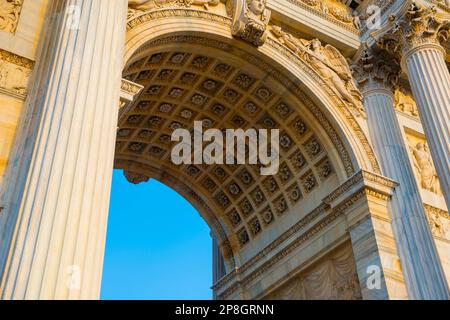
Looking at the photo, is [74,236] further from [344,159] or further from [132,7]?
[344,159]

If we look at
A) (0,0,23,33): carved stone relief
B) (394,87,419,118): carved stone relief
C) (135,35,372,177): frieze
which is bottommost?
(0,0,23,33): carved stone relief

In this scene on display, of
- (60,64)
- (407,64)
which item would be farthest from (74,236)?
(407,64)

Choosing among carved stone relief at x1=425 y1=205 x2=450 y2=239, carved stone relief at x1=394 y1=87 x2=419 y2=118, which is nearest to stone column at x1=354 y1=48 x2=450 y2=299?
carved stone relief at x1=394 y1=87 x2=419 y2=118

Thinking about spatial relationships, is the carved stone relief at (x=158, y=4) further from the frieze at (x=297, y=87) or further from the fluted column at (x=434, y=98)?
the fluted column at (x=434, y=98)

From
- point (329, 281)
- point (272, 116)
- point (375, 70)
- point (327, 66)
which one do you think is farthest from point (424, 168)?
point (272, 116)

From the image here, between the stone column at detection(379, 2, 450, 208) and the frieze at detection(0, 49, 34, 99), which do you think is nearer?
the frieze at detection(0, 49, 34, 99)

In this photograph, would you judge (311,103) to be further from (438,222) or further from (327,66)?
(438,222)

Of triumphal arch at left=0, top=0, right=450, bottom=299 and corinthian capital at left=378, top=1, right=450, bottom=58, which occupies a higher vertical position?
corinthian capital at left=378, top=1, right=450, bottom=58

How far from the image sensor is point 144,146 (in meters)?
19.0

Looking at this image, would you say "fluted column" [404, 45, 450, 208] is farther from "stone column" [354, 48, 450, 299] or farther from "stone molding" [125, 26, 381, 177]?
"stone molding" [125, 26, 381, 177]

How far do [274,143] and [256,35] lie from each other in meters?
3.96

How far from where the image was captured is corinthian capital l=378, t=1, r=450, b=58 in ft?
52.3

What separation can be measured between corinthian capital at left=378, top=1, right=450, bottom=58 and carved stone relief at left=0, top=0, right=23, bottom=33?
37.7ft

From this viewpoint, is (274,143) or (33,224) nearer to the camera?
(33,224)
